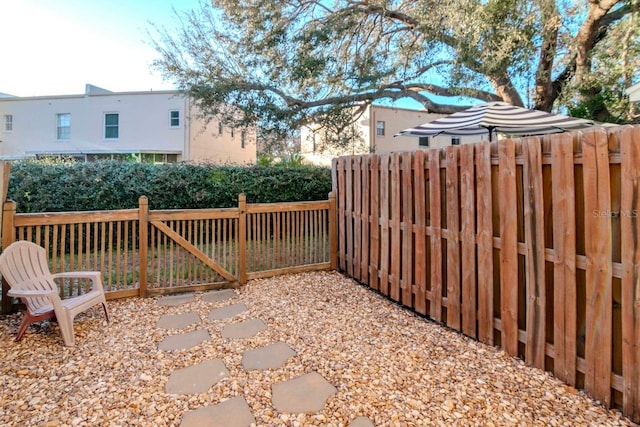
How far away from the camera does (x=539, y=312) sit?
8.26 ft

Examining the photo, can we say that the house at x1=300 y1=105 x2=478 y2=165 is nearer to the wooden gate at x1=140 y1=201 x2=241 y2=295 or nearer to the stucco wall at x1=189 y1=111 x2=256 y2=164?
the stucco wall at x1=189 y1=111 x2=256 y2=164

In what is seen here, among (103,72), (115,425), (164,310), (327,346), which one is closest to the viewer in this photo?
(115,425)

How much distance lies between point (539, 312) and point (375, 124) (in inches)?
584

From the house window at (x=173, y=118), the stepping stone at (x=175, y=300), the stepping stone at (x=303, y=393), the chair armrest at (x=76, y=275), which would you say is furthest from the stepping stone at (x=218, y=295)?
the house window at (x=173, y=118)

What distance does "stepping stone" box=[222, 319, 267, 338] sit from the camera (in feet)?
10.4

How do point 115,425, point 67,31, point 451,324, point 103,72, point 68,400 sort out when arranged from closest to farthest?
point 115,425 → point 68,400 → point 451,324 → point 67,31 → point 103,72

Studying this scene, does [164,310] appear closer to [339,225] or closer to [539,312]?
[339,225]

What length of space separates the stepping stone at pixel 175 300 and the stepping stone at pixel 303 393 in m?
2.27

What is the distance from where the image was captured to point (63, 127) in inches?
661

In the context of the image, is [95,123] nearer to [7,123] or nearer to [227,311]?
[7,123]

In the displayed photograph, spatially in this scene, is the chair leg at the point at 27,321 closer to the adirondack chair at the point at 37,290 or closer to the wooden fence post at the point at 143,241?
the adirondack chair at the point at 37,290

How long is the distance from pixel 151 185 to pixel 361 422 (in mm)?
6014

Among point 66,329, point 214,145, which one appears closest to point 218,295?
point 66,329

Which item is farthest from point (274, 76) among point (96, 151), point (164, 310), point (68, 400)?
point (96, 151)
